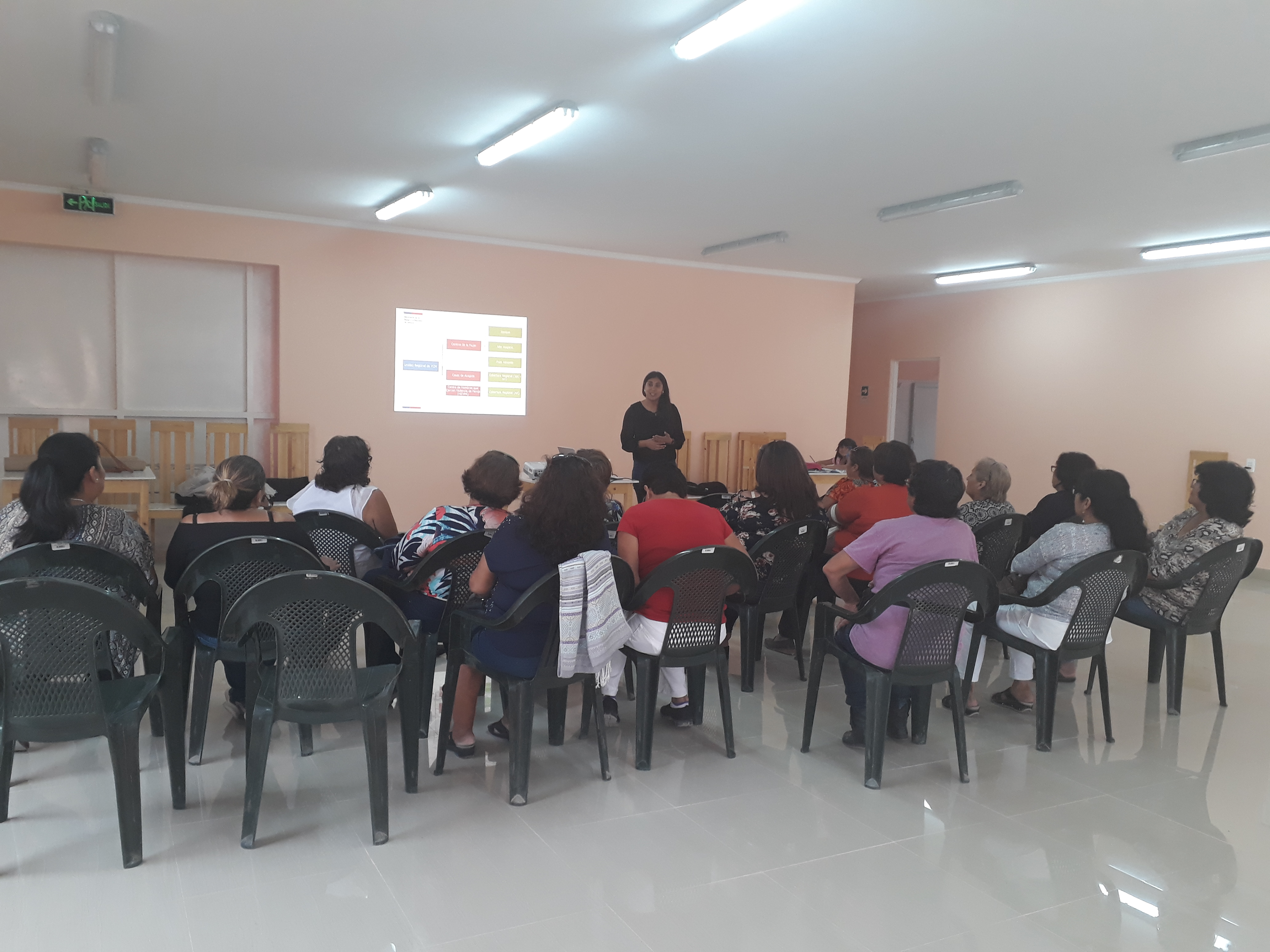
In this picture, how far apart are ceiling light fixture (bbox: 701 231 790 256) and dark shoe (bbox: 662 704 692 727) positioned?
15.1 ft

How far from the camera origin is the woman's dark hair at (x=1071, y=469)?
4355 millimetres

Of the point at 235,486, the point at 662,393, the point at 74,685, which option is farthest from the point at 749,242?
the point at 74,685

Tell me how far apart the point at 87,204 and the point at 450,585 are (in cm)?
488

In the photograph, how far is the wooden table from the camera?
16.4ft

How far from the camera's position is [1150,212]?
5871 mm

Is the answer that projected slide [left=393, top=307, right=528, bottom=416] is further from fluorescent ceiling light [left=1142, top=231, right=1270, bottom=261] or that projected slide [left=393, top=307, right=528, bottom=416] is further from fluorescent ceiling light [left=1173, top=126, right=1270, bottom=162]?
fluorescent ceiling light [left=1142, top=231, right=1270, bottom=261]

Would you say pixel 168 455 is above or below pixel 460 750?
above

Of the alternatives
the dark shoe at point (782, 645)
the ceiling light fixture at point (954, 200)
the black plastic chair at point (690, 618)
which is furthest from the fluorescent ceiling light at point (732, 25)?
the dark shoe at point (782, 645)

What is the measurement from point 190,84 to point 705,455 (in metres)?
5.87

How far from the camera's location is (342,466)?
359 centimetres

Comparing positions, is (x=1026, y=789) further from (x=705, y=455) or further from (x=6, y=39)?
(x=705, y=455)

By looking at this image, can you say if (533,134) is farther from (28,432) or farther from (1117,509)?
(28,432)

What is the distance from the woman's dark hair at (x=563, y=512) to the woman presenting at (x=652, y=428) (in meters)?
3.53

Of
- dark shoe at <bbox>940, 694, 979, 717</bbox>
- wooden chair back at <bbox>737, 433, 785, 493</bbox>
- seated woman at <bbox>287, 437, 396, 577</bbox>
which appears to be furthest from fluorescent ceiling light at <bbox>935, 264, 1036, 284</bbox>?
seated woman at <bbox>287, 437, 396, 577</bbox>
